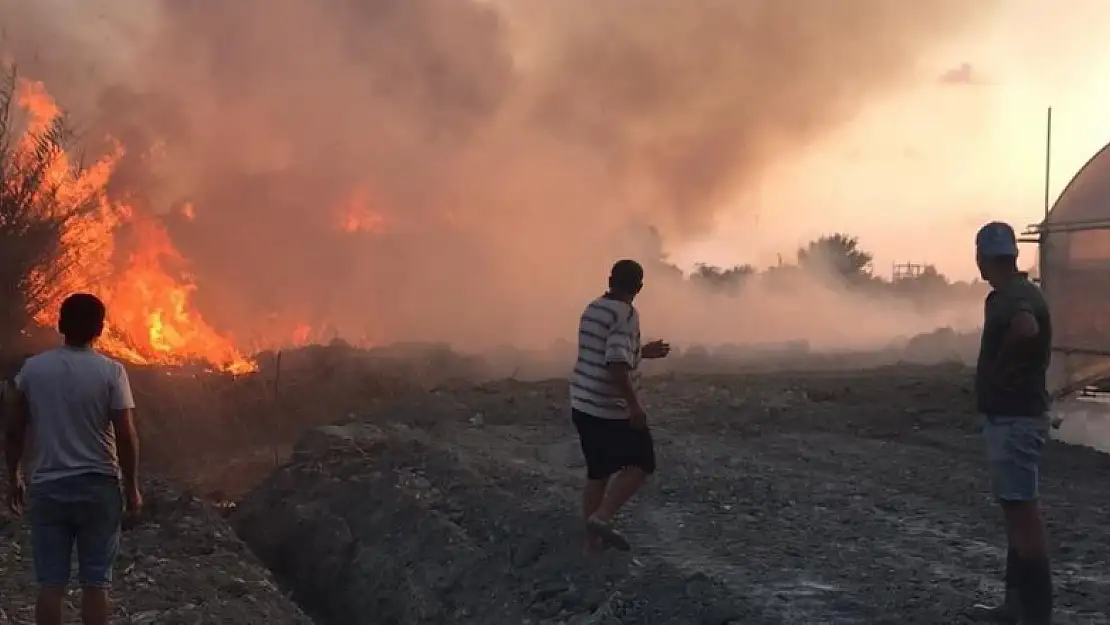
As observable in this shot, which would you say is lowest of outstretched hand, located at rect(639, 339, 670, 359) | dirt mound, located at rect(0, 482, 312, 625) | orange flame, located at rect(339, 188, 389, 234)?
dirt mound, located at rect(0, 482, 312, 625)

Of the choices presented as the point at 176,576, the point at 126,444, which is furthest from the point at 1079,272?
the point at 126,444

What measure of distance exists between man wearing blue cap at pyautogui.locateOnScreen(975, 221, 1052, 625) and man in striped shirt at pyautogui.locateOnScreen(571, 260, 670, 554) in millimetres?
1862

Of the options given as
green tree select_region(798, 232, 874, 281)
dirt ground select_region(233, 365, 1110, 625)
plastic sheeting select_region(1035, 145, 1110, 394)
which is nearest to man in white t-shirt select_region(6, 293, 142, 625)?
dirt ground select_region(233, 365, 1110, 625)

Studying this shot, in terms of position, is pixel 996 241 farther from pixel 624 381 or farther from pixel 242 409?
pixel 242 409

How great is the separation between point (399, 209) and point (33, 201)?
48.8ft

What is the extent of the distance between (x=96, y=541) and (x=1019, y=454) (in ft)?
14.3

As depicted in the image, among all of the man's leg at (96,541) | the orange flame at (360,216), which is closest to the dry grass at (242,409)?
the orange flame at (360,216)

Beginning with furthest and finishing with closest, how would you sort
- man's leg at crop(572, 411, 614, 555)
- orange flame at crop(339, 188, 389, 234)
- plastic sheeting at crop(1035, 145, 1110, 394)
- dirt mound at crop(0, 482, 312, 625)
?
orange flame at crop(339, 188, 389, 234) < plastic sheeting at crop(1035, 145, 1110, 394) < dirt mound at crop(0, 482, 312, 625) < man's leg at crop(572, 411, 614, 555)

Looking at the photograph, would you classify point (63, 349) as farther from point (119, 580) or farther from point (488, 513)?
point (488, 513)

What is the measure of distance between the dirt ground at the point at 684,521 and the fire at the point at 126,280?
5.02 meters

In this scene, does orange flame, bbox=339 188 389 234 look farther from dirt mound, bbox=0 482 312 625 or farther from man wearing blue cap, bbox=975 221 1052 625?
man wearing blue cap, bbox=975 221 1052 625

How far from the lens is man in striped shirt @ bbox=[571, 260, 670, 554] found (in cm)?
564

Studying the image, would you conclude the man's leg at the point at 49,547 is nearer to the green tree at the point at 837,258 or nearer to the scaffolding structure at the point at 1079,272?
the scaffolding structure at the point at 1079,272

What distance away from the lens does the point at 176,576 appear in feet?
22.8
